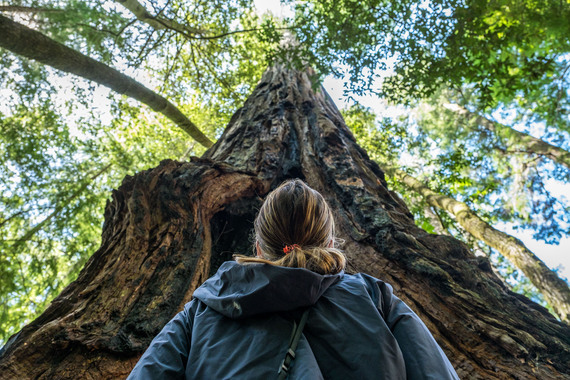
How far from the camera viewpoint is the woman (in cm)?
102

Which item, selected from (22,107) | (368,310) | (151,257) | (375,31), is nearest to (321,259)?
(368,310)

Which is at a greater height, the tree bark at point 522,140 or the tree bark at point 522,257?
the tree bark at point 522,140

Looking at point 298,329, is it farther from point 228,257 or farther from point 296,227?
point 228,257

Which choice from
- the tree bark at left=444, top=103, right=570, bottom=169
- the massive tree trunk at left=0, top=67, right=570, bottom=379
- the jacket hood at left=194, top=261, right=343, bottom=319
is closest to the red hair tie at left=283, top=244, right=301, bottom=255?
the jacket hood at left=194, top=261, right=343, bottom=319

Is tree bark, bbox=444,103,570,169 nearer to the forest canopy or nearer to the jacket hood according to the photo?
the forest canopy

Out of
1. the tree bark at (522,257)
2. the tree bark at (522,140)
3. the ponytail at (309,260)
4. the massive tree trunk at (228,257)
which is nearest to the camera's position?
the ponytail at (309,260)

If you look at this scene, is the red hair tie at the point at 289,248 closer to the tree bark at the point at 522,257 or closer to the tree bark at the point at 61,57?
the tree bark at the point at 522,257

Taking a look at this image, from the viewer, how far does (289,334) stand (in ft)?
3.59

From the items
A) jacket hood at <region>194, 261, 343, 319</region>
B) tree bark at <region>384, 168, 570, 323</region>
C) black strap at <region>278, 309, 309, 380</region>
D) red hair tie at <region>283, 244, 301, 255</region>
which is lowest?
tree bark at <region>384, 168, 570, 323</region>

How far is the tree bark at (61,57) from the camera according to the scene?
10.6 ft

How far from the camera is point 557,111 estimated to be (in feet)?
24.2

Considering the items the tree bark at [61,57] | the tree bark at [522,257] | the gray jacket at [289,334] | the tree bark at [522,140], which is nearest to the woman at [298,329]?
the gray jacket at [289,334]

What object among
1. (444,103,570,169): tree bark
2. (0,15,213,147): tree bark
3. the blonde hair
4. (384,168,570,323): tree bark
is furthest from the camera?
(444,103,570,169): tree bark

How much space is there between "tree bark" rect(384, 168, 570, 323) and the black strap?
138 inches
